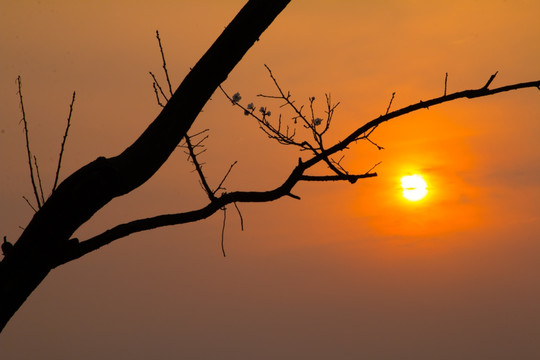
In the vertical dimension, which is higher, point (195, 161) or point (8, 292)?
point (195, 161)

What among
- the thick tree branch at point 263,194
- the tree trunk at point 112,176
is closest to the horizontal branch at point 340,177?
the thick tree branch at point 263,194

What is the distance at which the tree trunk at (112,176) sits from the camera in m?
3.99

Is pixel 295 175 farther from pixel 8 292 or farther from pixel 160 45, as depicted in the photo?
pixel 8 292

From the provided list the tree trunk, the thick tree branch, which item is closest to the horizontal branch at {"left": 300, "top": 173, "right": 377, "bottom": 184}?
the thick tree branch

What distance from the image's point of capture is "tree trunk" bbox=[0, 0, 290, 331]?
399 cm

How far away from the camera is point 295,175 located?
5020 mm

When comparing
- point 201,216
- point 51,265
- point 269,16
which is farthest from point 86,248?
point 269,16

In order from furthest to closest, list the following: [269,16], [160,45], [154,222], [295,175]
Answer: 1. [160,45]
2. [295,175]
3. [154,222]
4. [269,16]

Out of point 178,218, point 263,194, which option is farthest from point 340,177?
point 178,218

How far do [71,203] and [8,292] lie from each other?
2.22 ft

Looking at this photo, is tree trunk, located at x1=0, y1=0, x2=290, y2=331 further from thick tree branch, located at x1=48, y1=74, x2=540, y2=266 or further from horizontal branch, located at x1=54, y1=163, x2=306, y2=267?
thick tree branch, located at x1=48, y1=74, x2=540, y2=266

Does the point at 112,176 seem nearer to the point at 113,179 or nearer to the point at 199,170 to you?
the point at 113,179

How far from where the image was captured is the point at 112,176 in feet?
13.2

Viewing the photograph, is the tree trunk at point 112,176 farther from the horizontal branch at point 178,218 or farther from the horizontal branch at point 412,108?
the horizontal branch at point 412,108
